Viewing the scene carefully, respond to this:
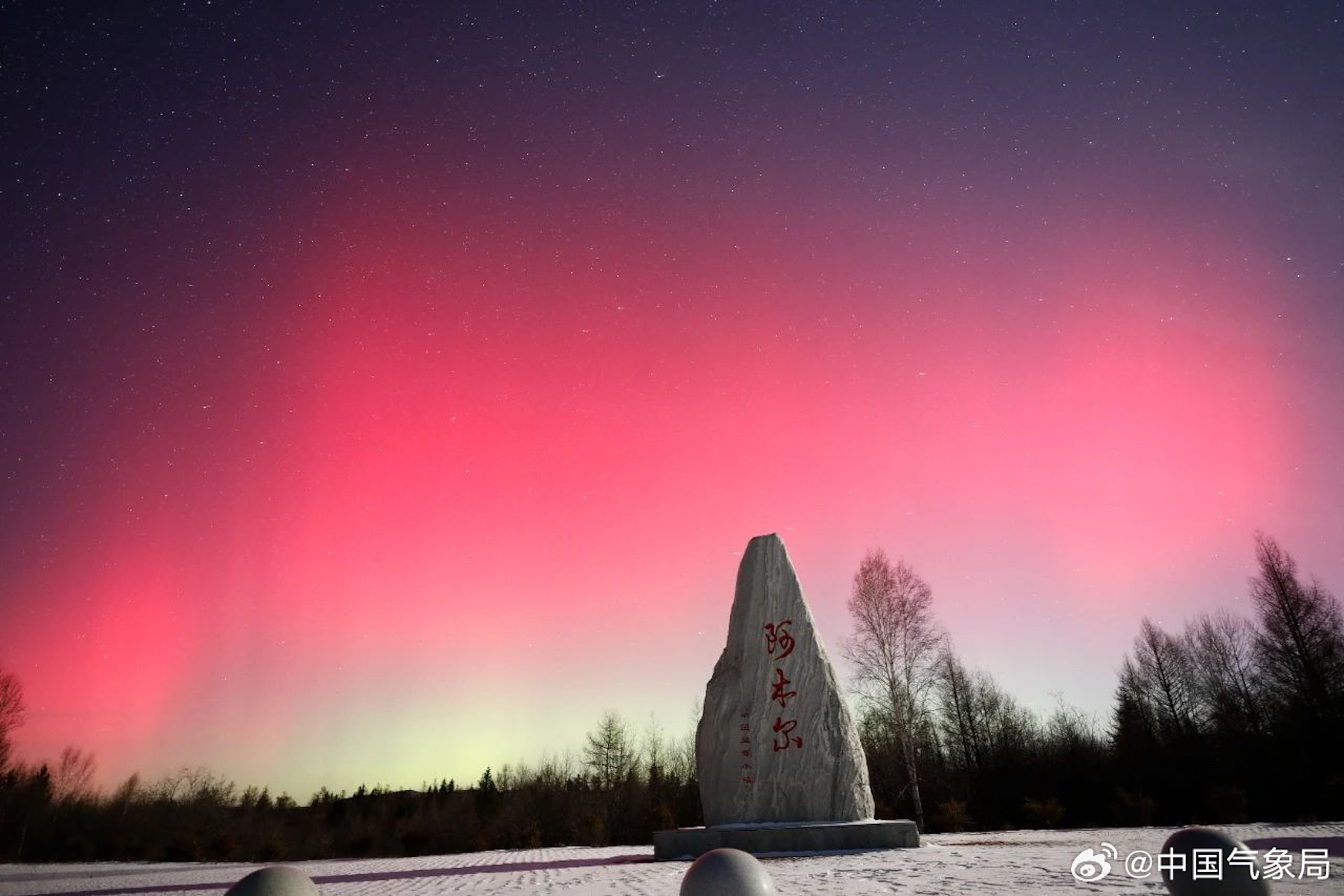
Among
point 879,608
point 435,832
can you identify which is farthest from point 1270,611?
point 435,832

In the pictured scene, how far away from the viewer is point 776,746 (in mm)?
12031

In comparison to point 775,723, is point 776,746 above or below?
below

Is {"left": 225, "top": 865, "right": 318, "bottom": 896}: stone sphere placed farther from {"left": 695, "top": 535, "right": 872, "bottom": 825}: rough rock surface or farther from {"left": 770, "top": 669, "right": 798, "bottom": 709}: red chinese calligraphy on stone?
{"left": 770, "top": 669, "right": 798, "bottom": 709}: red chinese calligraphy on stone

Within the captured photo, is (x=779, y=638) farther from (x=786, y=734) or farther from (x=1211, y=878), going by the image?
(x=1211, y=878)

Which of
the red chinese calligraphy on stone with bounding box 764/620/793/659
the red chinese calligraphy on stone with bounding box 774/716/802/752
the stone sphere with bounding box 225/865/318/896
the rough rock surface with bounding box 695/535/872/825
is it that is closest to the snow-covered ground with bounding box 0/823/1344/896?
the rough rock surface with bounding box 695/535/872/825

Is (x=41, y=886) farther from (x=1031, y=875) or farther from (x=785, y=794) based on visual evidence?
(x=1031, y=875)

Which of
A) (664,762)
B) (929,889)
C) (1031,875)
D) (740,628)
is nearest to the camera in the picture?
(929,889)

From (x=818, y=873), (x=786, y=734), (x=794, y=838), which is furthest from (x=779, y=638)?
(x=818, y=873)

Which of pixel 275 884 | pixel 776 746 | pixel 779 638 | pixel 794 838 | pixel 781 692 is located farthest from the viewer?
pixel 779 638

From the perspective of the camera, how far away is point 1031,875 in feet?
22.6

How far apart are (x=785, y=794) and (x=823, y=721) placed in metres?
1.33

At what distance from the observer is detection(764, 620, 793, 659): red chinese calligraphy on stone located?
12.7 metres

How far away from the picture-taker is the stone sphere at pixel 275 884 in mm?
3825

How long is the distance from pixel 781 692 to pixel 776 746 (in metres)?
0.88
